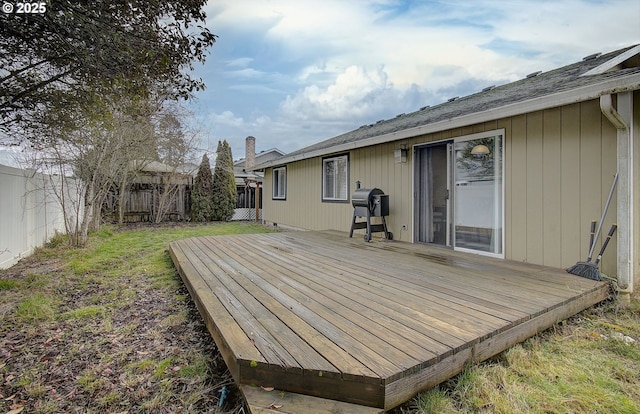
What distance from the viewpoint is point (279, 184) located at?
10.6 m

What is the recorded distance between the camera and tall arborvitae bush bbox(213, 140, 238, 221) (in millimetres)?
12281

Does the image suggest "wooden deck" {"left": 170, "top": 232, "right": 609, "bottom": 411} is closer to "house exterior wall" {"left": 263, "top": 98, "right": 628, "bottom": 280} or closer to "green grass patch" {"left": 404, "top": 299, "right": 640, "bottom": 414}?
"green grass patch" {"left": 404, "top": 299, "right": 640, "bottom": 414}

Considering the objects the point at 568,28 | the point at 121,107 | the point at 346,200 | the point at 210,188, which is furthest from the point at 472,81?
the point at 121,107

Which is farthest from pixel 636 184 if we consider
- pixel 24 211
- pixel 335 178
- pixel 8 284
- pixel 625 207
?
pixel 24 211

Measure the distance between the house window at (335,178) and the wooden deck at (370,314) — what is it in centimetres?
318

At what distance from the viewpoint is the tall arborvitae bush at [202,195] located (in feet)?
39.3

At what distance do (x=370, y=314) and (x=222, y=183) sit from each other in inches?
432

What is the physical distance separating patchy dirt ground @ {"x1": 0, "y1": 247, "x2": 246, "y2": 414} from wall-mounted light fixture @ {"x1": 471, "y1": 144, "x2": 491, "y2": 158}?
405 centimetres

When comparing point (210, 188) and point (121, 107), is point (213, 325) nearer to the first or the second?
point (121, 107)

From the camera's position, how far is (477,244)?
14.9 ft

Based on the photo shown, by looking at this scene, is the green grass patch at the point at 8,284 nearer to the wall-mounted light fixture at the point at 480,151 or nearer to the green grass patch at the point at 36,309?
the green grass patch at the point at 36,309

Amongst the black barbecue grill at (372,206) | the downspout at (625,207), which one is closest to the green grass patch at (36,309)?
the black barbecue grill at (372,206)

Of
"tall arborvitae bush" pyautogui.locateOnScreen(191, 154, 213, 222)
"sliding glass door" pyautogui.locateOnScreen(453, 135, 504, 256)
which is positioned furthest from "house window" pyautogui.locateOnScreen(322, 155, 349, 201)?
"tall arborvitae bush" pyautogui.locateOnScreen(191, 154, 213, 222)

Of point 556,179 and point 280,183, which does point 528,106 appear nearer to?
point 556,179
